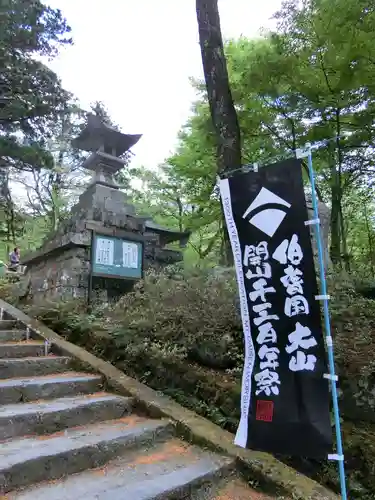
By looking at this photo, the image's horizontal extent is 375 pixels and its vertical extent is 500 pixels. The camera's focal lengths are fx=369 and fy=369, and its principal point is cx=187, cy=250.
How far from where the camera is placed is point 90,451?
263cm

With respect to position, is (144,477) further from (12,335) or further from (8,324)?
(8,324)

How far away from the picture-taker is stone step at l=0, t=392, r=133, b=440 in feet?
9.18

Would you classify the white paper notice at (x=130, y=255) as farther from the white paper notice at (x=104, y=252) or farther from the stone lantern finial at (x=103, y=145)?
the stone lantern finial at (x=103, y=145)

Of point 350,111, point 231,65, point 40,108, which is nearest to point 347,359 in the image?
point 350,111

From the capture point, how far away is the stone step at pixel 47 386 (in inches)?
129

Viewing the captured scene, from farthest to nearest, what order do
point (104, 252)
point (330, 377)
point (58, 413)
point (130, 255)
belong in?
point (130, 255)
point (104, 252)
point (58, 413)
point (330, 377)

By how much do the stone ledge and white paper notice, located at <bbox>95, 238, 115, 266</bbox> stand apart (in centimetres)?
216

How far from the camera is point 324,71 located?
7059 mm

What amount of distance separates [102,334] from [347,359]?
2.84 m

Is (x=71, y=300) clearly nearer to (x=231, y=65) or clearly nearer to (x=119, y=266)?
(x=119, y=266)

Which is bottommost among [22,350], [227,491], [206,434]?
[227,491]

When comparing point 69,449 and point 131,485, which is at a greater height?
point 69,449

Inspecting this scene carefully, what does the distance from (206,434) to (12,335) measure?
9.84 ft

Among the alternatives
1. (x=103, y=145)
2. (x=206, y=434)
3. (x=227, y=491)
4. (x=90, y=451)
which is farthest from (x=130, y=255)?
(x=227, y=491)
